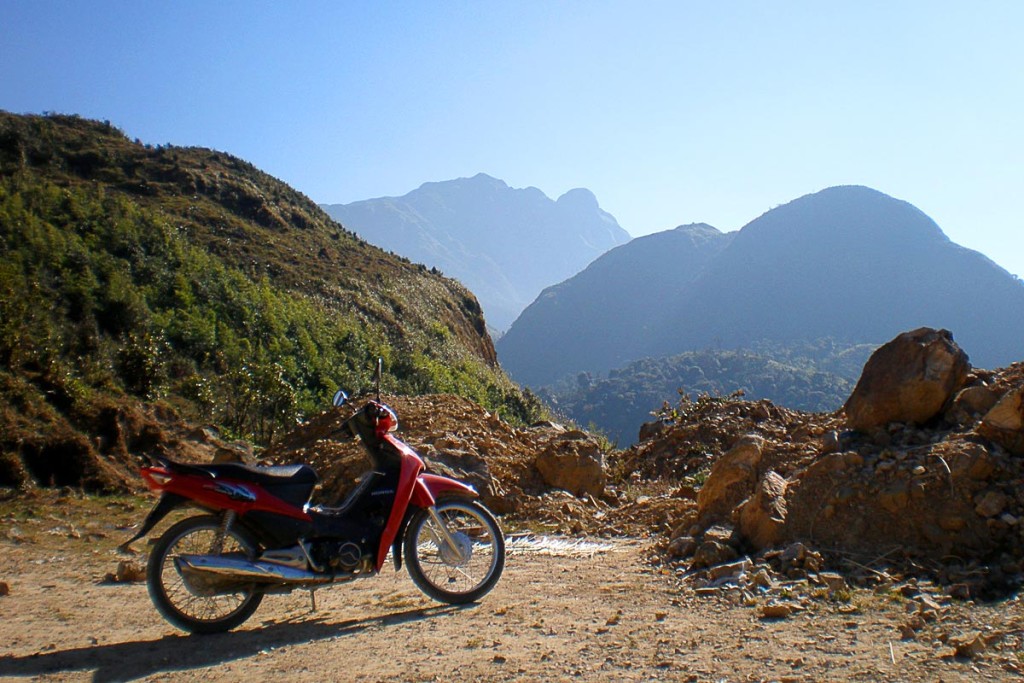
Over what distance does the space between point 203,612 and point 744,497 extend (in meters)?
4.23

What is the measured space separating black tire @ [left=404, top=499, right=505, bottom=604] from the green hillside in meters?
6.82

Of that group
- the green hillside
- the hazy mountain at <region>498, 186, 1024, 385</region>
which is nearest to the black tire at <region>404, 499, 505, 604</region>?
the green hillside

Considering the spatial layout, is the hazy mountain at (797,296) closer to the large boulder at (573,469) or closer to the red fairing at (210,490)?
the large boulder at (573,469)

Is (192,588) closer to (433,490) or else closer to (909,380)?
(433,490)

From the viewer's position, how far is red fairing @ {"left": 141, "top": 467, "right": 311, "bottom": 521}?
4.63 m

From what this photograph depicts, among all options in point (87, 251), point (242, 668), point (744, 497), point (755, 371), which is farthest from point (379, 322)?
point (755, 371)

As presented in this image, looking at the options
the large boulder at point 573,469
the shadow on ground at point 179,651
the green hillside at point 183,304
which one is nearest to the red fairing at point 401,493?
the shadow on ground at point 179,651

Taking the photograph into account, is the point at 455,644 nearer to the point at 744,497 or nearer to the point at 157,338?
the point at 744,497

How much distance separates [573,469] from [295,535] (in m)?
5.12

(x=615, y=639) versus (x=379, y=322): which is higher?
(x=379, y=322)

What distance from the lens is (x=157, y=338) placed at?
2170 cm

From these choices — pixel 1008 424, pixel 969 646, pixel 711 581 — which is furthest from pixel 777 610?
pixel 1008 424

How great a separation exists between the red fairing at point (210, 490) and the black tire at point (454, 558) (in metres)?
0.96

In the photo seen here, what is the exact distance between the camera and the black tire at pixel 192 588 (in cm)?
459
